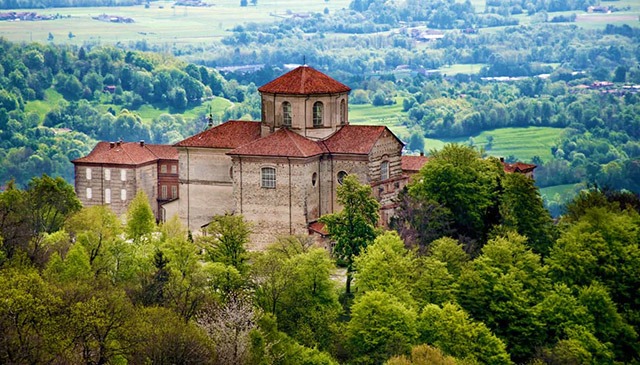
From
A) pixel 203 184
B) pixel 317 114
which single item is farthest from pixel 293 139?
pixel 203 184

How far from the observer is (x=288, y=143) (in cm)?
8475

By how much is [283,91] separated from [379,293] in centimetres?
1760

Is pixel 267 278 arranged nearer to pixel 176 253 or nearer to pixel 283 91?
pixel 176 253

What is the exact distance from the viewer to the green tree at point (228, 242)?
76.9 m

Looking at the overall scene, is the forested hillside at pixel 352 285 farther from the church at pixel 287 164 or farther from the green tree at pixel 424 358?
the church at pixel 287 164

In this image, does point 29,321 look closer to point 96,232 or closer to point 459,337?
point 459,337

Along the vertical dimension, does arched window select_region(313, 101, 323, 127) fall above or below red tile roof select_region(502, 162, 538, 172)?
above

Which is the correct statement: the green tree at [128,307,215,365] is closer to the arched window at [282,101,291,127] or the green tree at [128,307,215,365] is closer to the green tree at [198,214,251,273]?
the green tree at [198,214,251,273]

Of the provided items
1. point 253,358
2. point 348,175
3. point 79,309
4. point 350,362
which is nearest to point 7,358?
point 79,309

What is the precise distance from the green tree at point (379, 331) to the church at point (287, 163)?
471 inches

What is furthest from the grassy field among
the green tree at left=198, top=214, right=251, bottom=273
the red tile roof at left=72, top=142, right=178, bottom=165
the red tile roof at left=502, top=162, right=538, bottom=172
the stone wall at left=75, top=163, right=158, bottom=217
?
the green tree at left=198, top=214, right=251, bottom=273

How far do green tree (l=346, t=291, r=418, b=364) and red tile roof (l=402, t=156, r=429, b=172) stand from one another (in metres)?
20.5

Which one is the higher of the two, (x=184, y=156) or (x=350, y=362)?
(x=184, y=156)

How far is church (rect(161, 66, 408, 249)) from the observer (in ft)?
276
